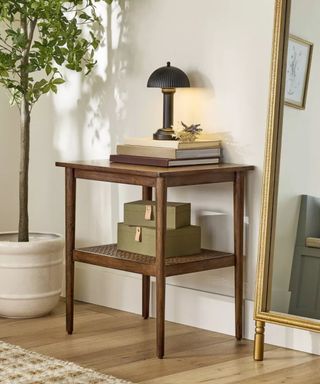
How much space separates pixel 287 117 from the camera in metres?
3.59

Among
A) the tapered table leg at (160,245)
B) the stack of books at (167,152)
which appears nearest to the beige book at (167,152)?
the stack of books at (167,152)

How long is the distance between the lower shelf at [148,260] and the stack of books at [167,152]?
37cm

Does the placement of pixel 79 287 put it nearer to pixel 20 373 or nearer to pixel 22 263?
pixel 22 263

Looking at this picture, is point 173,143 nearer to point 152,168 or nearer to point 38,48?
point 152,168

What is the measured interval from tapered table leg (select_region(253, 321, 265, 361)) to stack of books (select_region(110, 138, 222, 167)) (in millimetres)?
691

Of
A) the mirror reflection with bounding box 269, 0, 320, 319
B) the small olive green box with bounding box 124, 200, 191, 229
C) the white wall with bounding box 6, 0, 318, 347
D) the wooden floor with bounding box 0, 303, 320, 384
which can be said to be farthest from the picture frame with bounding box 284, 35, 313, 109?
the wooden floor with bounding box 0, 303, 320, 384

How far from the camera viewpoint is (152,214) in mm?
3820

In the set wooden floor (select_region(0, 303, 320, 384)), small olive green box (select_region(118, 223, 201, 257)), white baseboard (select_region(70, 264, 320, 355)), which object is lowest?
wooden floor (select_region(0, 303, 320, 384))

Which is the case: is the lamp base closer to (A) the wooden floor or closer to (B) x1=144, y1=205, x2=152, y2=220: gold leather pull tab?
(B) x1=144, y1=205, x2=152, y2=220: gold leather pull tab

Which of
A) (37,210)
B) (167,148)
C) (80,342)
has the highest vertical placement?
(167,148)

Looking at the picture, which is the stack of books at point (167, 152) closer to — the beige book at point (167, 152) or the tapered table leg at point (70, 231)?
the beige book at point (167, 152)

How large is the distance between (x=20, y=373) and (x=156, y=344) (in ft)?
2.02

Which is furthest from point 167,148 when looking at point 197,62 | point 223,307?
point 223,307

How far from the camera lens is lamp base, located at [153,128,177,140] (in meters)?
3.90
